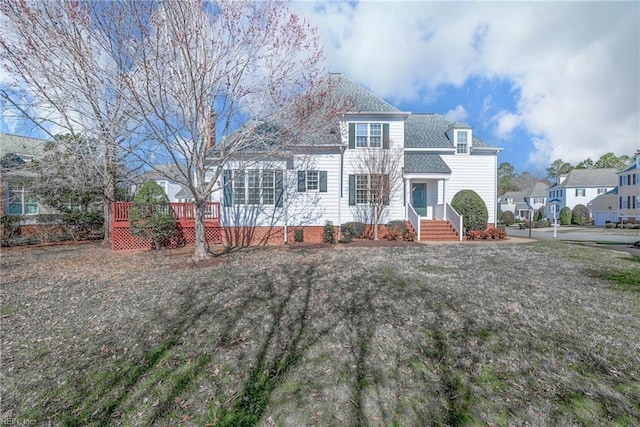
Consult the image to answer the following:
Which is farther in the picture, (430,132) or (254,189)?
(430,132)

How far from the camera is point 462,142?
1684 centimetres

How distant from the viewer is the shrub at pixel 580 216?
36.1m

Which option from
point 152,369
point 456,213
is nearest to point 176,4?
point 152,369

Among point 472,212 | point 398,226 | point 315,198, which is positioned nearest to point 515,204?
point 472,212

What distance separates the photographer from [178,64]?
7332 millimetres

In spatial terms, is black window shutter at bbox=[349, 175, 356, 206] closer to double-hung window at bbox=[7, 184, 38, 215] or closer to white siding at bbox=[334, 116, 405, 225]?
white siding at bbox=[334, 116, 405, 225]

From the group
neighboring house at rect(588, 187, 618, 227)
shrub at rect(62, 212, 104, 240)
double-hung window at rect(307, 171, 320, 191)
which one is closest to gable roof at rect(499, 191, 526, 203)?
neighboring house at rect(588, 187, 618, 227)

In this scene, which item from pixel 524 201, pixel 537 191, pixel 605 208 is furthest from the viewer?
pixel 537 191

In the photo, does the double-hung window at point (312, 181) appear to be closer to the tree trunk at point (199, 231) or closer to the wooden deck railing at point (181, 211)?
the wooden deck railing at point (181, 211)

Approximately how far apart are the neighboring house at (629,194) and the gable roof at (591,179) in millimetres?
7557

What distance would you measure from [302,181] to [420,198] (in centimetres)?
735

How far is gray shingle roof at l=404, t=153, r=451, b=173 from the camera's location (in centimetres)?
1458

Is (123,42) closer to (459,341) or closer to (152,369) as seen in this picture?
(152,369)

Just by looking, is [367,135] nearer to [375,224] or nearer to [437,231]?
[375,224]
